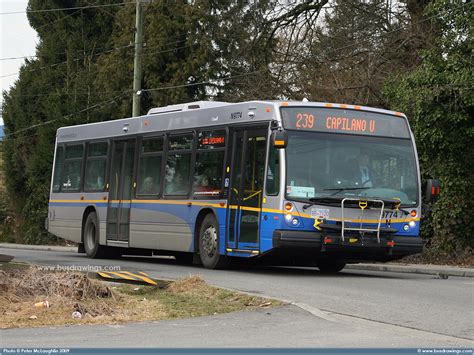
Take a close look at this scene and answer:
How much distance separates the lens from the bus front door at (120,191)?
21.5 m

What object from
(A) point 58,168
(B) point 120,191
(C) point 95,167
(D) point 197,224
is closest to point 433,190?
(D) point 197,224

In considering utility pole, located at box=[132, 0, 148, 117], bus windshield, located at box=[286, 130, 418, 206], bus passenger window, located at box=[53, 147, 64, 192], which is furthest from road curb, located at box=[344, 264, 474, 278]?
utility pole, located at box=[132, 0, 148, 117]

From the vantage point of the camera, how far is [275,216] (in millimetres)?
16141

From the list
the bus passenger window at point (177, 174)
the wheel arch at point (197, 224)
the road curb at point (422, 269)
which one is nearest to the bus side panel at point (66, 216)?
the bus passenger window at point (177, 174)

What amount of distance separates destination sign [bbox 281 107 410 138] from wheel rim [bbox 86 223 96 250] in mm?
8438

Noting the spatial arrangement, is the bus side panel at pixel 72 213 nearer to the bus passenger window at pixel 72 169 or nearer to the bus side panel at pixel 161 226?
the bus passenger window at pixel 72 169

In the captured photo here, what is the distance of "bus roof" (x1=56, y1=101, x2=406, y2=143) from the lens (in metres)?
17.0

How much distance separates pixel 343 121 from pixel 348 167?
979 millimetres

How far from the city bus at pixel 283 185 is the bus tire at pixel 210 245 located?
0.03m

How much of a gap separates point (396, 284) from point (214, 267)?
4.12 meters

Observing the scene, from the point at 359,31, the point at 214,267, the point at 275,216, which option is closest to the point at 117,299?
the point at 275,216

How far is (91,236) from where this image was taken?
76.5 ft

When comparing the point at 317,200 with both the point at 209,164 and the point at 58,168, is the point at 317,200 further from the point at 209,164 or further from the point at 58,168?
the point at 58,168

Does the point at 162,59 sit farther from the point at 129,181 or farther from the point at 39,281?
the point at 39,281
